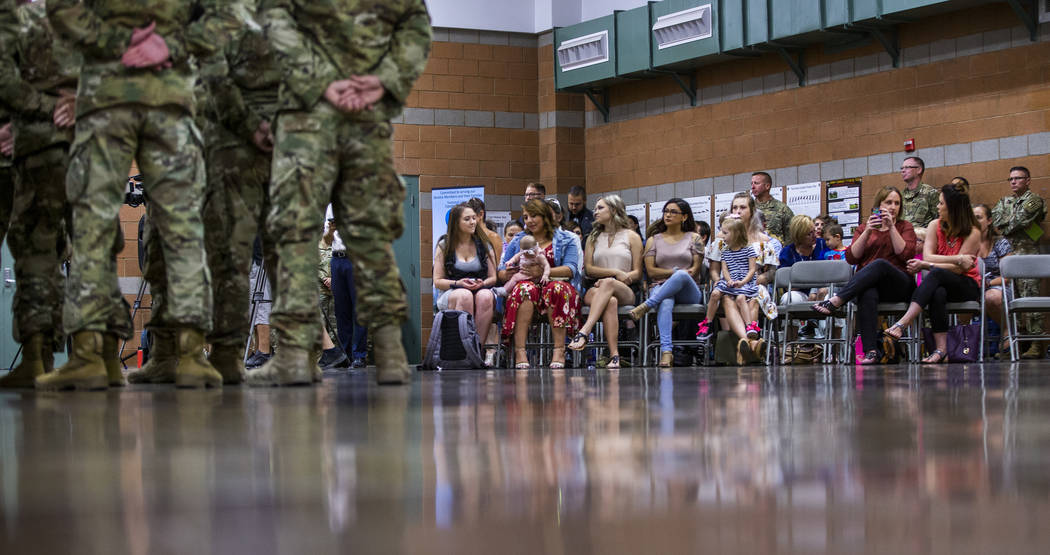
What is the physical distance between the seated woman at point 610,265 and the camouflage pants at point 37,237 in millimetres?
4951

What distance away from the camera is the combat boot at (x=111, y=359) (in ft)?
14.8

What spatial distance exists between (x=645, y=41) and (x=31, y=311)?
1018 centimetres

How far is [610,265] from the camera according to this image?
1014 cm

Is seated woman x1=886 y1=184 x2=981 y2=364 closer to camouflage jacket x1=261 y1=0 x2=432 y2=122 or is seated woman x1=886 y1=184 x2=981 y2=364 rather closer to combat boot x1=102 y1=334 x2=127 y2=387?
camouflage jacket x1=261 y1=0 x2=432 y2=122

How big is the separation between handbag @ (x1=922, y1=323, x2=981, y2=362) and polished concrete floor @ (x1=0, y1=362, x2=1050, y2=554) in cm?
620

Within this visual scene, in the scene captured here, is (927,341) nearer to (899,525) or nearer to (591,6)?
(591,6)

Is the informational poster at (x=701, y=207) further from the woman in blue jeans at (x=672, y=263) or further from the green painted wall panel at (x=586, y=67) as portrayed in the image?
the woman in blue jeans at (x=672, y=263)

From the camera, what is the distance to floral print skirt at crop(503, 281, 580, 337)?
371 inches

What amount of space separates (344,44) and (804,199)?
9.11 metres

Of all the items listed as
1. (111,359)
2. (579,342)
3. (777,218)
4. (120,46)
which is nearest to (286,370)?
(111,359)

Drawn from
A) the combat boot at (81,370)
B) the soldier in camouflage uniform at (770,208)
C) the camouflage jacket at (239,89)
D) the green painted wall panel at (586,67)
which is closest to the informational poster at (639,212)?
the green painted wall panel at (586,67)

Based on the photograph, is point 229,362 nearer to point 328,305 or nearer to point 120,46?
point 120,46

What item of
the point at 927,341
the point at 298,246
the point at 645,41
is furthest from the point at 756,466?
the point at 645,41

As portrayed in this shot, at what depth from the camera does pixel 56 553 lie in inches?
37.6
